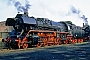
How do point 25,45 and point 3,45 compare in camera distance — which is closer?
point 25,45

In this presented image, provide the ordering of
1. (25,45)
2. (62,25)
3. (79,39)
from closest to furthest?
(25,45) → (62,25) → (79,39)

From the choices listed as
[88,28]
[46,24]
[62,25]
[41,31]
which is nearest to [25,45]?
[41,31]

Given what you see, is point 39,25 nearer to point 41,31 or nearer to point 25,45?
point 41,31

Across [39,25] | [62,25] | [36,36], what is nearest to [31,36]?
[36,36]

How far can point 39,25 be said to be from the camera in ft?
82.1

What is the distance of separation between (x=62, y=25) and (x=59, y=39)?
4.30 m

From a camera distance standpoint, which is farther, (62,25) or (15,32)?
(62,25)

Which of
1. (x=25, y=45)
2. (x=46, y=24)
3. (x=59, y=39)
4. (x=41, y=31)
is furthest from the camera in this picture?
(x=59, y=39)

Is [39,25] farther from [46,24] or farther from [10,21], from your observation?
[10,21]

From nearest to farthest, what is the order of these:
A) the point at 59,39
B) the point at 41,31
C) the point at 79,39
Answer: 1. the point at 41,31
2. the point at 59,39
3. the point at 79,39

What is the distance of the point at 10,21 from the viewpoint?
23250 millimetres

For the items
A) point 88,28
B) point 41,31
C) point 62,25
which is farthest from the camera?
point 88,28

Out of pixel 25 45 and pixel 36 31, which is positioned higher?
pixel 36 31

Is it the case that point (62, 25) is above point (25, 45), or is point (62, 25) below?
above
